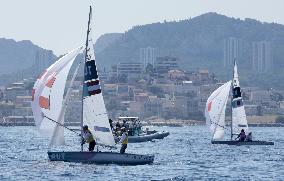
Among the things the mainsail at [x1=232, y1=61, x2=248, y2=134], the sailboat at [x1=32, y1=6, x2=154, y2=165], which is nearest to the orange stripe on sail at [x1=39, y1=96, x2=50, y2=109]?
the sailboat at [x1=32, y1=6, x2=154, y2=165]

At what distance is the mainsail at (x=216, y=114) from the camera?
8338 cm

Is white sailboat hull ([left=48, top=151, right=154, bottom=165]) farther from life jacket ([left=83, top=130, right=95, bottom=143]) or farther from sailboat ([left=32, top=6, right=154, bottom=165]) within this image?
life jacket ([left=83, top=130, right=95, bottom=143])

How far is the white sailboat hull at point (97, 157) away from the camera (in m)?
51.6

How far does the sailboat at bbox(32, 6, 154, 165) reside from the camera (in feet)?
167

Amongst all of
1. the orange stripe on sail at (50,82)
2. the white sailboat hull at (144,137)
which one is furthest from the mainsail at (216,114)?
the orange stripe on sail at (50,82)

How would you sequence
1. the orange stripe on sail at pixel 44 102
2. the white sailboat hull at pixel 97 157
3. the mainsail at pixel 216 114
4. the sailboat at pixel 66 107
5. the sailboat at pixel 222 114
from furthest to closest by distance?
the sailboat at pixel 222 114, the mainsail at pixel 216 114, the white sailboat hull at pixel 97 157, the sailboat at pixel 66 107, the orange stripe on sail at pixel 44 102

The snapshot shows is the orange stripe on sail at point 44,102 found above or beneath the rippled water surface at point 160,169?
above

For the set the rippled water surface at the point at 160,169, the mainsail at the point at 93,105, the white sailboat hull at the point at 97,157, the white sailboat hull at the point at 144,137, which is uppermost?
the mainsail at the point at 93,105

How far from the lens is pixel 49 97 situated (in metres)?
51.0

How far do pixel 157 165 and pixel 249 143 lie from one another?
26.7m

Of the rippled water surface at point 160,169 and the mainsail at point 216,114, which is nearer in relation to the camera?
the rippled water surface at point 160,169

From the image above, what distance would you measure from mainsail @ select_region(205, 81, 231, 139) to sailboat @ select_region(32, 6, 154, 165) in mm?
29763

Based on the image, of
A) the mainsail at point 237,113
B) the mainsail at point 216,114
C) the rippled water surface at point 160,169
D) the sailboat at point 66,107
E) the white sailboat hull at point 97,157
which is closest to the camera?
the rippled water surface at point 160,169

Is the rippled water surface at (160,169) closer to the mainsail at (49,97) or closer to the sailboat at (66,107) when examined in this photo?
the sailboat at (66,107)
